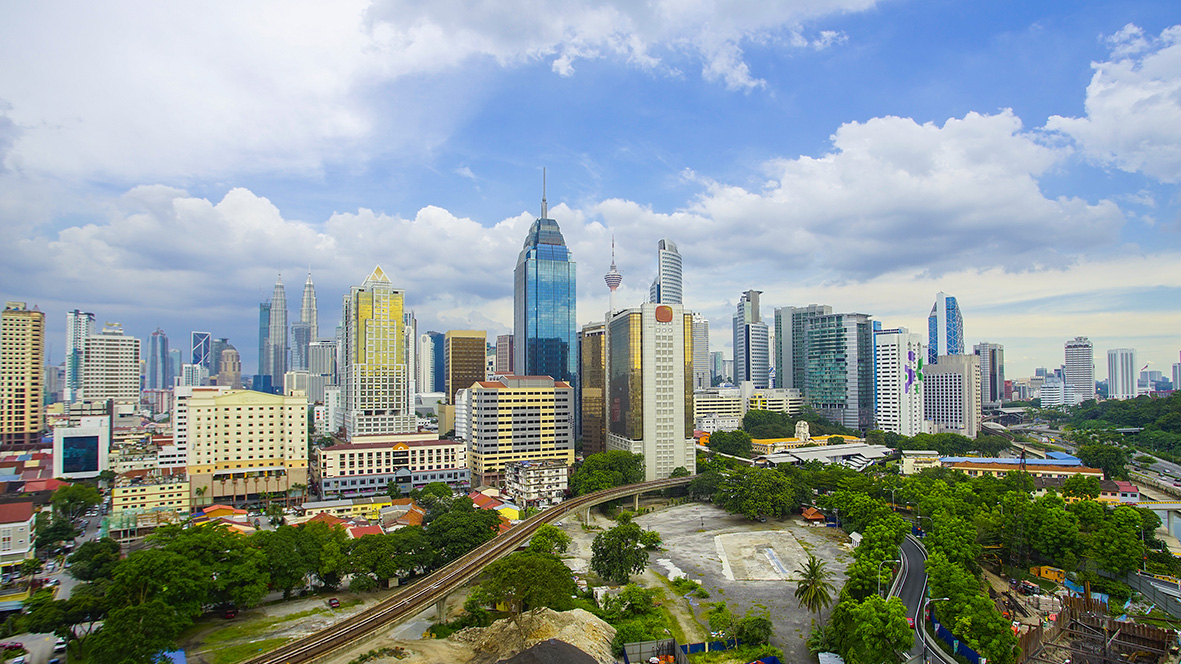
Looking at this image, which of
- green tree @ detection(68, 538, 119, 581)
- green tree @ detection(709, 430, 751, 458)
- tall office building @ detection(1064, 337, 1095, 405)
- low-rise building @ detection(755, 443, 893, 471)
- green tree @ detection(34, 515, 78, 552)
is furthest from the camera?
tall office building @ detection(1064, 337, 1095, 405)

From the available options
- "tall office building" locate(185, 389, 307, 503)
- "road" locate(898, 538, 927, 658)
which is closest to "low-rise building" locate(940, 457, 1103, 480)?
"road" locate(898, 538, 927, 658)

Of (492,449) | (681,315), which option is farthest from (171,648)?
(681,315)

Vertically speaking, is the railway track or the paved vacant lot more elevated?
the railway track

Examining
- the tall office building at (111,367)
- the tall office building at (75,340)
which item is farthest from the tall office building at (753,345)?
the tall office building at (75,340)

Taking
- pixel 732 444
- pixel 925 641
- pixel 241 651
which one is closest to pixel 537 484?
pixel 732 444

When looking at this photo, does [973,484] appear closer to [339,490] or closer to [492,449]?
[492,449]

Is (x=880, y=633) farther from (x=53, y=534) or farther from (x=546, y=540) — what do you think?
(x=53, y=534)

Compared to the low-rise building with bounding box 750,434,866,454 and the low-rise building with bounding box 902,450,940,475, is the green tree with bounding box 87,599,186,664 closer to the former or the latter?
the low-rise building with bounding box 902,450,940,475
